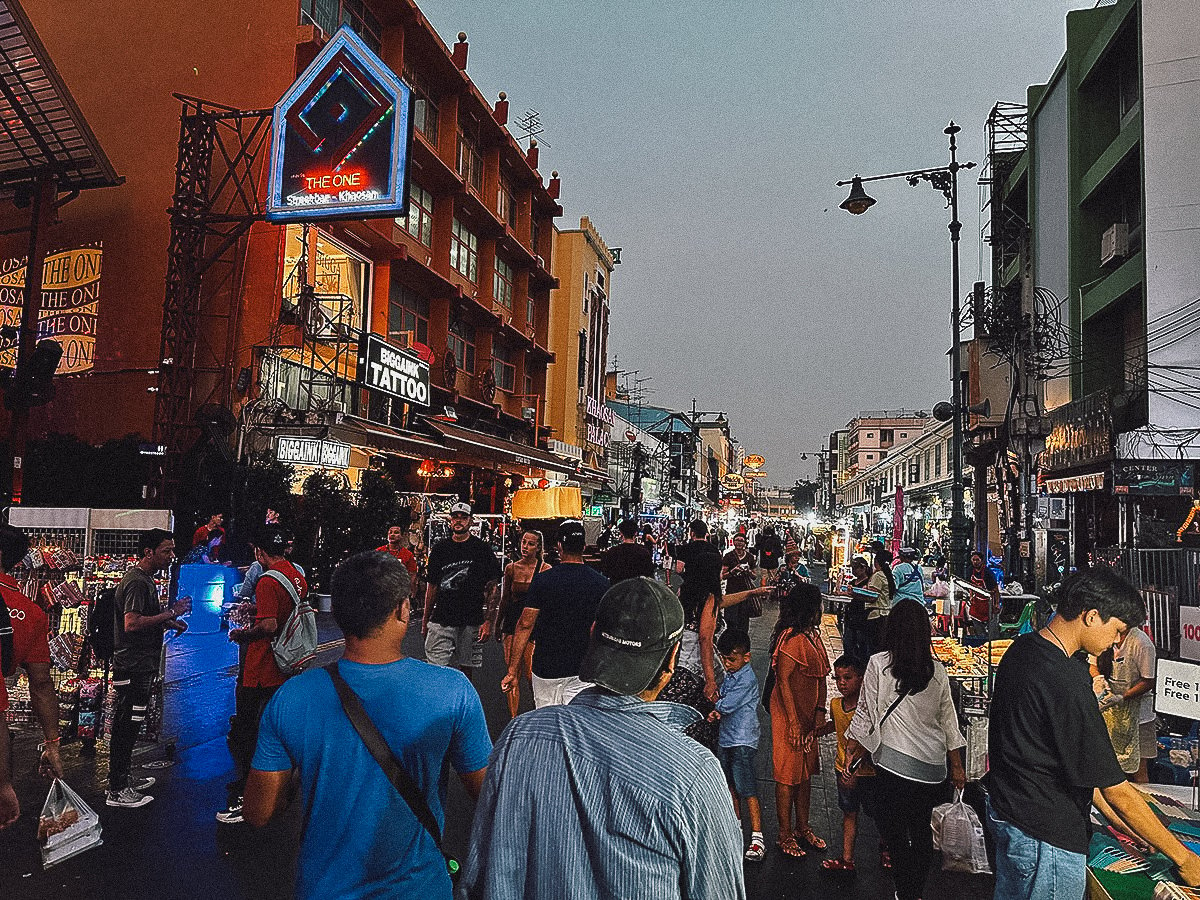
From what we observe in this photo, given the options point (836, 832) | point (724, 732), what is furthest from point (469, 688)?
point (836, 832)

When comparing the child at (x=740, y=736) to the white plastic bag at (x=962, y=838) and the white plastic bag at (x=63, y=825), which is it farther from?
the white plastic bag at (x=63, y=825)

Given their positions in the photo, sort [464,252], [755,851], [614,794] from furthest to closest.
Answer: [464,252], [755,851], [614,794]

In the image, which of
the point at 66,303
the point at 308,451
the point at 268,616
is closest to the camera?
the point at 268,616

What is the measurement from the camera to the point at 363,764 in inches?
96.4

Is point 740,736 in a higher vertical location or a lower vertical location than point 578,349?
lower

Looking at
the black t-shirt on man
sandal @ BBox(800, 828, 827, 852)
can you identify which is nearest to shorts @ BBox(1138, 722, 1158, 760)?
sandal @ BBox(800, 828, 827, 852)

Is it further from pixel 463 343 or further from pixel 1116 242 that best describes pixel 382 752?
pixel 463 343

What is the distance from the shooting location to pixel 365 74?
1742 cm

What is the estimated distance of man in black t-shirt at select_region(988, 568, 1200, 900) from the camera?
120 inches

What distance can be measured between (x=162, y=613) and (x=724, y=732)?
4365 mm

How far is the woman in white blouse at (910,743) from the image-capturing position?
4402mm

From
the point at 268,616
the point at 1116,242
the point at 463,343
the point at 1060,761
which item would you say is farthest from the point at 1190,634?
the point at 463,343

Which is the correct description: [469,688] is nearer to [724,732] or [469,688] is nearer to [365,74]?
[724,732]

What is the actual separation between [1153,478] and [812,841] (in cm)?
1386
